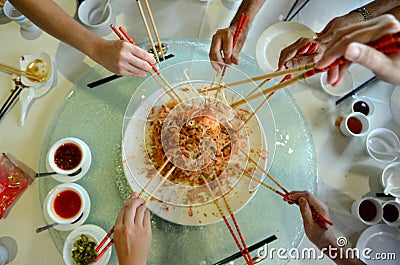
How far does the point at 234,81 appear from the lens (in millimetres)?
1889

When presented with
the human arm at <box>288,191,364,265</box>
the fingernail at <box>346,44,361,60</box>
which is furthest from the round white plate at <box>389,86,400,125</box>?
the fingernail at <box>346,44,361,60</box>

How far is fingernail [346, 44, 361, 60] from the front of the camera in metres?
1.06

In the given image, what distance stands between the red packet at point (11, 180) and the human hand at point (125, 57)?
91cm

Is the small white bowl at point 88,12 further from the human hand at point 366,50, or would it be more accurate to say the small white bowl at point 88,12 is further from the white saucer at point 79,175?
the human hand at point 366,50

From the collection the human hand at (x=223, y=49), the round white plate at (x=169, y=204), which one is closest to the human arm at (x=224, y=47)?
the human hand at (x=223, y=49)

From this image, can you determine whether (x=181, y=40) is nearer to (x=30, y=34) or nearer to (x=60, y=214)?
(x=30, y=34)

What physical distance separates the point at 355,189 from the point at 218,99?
3.85 feet

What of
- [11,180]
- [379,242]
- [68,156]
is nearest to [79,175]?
[68,156]

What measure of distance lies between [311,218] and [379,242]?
73 cm

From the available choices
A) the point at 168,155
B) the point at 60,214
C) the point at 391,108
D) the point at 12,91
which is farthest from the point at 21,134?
the point at 391,108

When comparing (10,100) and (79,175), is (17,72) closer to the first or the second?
(10,100)

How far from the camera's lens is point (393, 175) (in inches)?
85.7

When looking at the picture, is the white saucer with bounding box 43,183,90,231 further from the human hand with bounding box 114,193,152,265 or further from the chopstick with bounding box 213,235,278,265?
the chopstick with bounding box 213,235,278,265

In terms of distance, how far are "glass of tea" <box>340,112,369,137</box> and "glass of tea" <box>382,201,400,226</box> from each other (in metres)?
0.48
